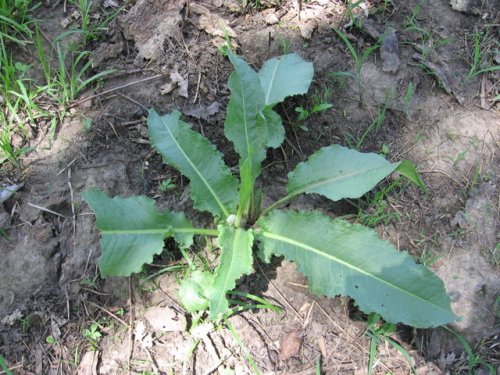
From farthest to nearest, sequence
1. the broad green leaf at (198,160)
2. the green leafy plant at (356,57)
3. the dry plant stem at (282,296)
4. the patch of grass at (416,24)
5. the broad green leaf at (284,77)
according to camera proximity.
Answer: the patch of grass at (416,24) → the green leafy plant at (356,57) → the broad green leaf at (284,77) → the broad green leaf at (198,160) → the dry plant stem at (282,296)

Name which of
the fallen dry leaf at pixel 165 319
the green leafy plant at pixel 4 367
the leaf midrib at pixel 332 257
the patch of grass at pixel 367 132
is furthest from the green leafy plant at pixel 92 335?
the patch of grass at pixel 367 132

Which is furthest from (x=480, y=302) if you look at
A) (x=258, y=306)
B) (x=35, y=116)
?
(x=35, y=116)

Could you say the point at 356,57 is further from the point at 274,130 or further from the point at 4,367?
the point at 4,367

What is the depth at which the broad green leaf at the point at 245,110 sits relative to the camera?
2.37m

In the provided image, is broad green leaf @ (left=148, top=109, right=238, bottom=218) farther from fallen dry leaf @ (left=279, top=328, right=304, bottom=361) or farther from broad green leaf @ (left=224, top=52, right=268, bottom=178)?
fallen dry leaf @ (left=279, top=328, right=304, bottom=361)

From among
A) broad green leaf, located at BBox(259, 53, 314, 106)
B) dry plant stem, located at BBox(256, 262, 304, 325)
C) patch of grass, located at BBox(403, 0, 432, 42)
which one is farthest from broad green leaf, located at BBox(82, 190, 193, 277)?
patch of grass, located at BBox(403, 0, 432, 42)

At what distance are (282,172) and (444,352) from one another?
124cm

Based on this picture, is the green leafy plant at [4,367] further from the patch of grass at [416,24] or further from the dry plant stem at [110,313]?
the patch of grass at [416,24]

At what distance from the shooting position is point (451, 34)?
9.84 feet

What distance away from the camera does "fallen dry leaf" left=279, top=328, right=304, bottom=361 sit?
2.19 meters

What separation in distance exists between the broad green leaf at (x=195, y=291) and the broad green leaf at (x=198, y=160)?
13.6 inches

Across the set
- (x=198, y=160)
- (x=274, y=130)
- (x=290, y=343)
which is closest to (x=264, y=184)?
(x=274, y=130)

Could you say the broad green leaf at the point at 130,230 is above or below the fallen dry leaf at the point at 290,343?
above

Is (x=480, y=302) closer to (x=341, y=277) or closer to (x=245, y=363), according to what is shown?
(x=341, y=277)
